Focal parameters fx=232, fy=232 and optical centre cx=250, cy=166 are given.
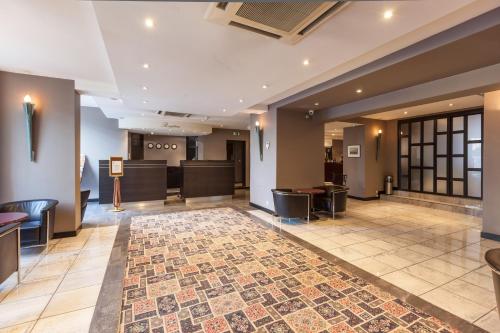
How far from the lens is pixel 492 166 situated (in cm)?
475

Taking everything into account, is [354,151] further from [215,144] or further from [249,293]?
[249,293]

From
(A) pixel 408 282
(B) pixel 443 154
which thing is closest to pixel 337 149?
(B) pixel 443 154

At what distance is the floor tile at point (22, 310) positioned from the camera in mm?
2340

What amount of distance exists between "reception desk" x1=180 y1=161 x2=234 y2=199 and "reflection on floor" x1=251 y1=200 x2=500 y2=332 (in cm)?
273

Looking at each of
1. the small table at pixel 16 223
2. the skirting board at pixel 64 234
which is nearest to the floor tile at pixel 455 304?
the small table at pixel 16 223

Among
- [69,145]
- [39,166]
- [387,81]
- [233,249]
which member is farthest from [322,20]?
[39,166]

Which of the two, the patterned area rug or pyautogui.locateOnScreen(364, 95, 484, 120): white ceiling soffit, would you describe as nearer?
the patterned area rug

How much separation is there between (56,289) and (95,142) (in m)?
7.46

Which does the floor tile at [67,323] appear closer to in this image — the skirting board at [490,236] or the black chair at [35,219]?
the black chair at [35,219]

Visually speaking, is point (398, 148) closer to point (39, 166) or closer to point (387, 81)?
point (387, 81)

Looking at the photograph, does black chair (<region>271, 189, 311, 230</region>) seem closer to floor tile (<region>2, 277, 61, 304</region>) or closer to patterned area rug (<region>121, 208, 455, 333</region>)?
patterned area rug (<region>121, 208, 455, 333</region>)

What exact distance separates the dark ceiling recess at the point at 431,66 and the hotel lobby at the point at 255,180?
0.04 meters

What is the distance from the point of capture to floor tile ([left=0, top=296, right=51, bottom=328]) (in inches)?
92.1

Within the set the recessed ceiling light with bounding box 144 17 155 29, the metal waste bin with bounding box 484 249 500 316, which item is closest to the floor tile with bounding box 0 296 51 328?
the recessed ceiling light with bounding box 144 17 155 29
